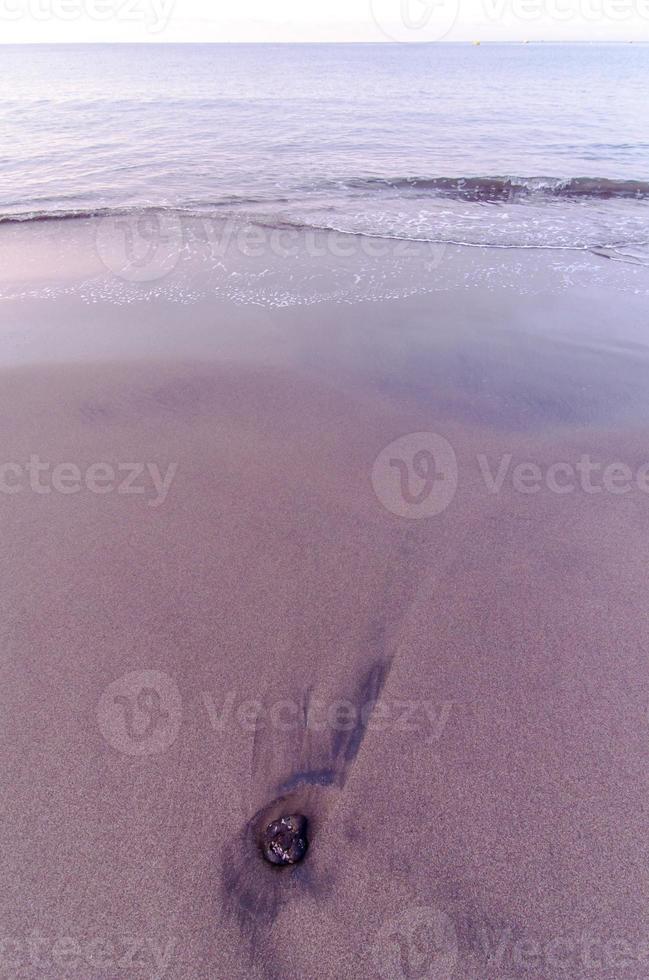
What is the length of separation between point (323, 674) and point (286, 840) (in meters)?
0.76

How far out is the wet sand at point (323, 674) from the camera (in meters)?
1.92

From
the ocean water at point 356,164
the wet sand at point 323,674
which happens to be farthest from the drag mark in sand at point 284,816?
the ocean water at point 356,164

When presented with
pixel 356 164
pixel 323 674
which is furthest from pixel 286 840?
pixel 356 164

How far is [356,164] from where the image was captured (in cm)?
1345

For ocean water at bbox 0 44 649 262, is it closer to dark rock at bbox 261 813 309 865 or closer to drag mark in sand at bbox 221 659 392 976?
drag mark in sand at bbox 221 659 392 976

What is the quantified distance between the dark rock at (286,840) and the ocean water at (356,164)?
28.4 ft

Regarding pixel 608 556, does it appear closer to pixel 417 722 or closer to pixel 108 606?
pixel 417 722

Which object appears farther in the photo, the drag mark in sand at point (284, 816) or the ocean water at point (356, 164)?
the ocean water at point (356, 164)

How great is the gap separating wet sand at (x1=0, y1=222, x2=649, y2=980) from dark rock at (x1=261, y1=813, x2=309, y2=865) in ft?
0.17

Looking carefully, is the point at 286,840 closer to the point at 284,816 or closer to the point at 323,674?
the point at 284,816

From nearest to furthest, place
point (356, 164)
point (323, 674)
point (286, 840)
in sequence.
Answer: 1. point (286, 840)
2. point (323, 674)
3. point (356, 164)

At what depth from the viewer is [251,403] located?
476cm

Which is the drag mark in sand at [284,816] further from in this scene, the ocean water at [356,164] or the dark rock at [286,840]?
the ocean water at [356,164]

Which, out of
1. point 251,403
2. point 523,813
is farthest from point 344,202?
→ point 523,813
